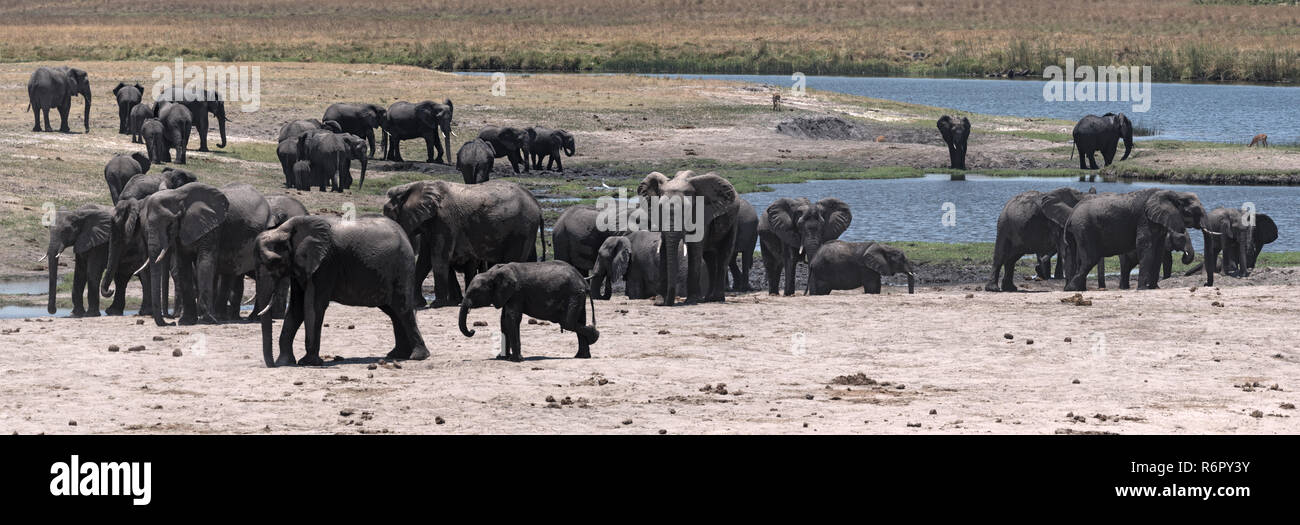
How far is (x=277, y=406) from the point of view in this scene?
13.1 m

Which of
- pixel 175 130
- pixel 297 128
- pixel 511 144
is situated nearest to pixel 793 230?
pixel 175 130

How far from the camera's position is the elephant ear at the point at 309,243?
14.6 m

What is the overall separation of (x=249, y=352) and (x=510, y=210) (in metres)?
4.73

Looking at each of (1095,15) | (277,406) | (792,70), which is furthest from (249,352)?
(1095,15)

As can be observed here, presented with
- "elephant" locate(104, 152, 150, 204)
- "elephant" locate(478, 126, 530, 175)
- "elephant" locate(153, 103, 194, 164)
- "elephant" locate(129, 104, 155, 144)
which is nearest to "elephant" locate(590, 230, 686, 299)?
"elephant" locate(104, 152, 150, 204)

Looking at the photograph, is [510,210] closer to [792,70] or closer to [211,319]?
[211,319]

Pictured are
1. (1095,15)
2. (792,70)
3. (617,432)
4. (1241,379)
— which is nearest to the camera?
(617,432)

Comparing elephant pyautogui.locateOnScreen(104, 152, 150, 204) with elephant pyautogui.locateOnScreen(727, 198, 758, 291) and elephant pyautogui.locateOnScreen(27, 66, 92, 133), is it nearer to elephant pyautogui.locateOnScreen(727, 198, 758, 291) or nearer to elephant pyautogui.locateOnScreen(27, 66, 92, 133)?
elephant pyautogui.locateOnScreen(727, 198, 758, 291)

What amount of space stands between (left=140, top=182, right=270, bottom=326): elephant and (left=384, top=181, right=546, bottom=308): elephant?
1.67 metres

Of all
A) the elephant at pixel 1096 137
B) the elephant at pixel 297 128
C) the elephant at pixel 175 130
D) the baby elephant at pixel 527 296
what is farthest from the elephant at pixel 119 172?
the elephant at pixel 1096 137

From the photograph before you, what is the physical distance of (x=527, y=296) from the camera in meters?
15.7

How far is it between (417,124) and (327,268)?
96.0 feet

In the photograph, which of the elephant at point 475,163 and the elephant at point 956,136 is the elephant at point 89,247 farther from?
the elephant at point 956,136

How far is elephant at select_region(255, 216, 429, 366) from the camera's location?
1470 cm
